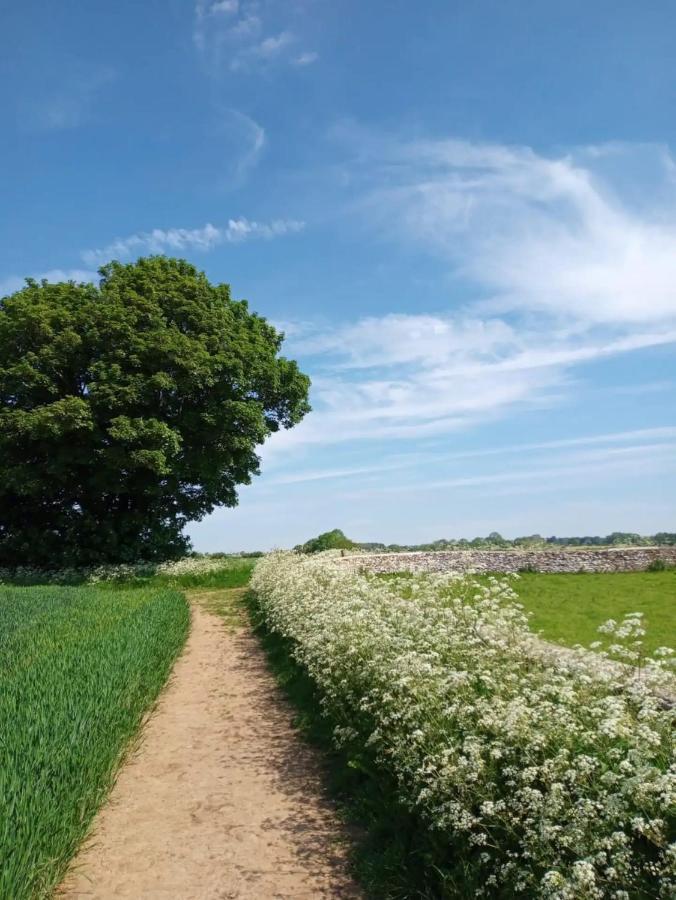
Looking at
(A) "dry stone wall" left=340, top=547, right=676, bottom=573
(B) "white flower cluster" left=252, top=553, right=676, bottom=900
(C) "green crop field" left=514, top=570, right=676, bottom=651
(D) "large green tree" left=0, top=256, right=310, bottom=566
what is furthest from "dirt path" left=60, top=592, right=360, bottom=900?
(A) "dry stone wall" left=340, top=547, right=676, bottom=573

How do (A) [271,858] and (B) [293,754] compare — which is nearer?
(A) [271,858]

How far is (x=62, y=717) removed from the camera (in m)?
6.79

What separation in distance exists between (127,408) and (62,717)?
2073 centimetres

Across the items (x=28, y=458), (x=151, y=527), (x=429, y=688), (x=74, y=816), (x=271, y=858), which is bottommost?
(x=271, y=858)

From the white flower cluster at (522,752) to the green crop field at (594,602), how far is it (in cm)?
330

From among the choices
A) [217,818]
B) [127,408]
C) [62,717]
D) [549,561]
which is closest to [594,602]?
[549,561]

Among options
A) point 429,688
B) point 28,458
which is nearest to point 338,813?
point 429,688

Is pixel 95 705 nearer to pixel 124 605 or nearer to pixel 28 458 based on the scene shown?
pixel 124 605

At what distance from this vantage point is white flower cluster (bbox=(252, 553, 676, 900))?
3936 millimetres

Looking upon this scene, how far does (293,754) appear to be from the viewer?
27.8 feet

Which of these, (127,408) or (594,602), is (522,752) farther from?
(127,408)

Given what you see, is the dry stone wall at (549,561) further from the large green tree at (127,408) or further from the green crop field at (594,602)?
the large green tree at (127,408)

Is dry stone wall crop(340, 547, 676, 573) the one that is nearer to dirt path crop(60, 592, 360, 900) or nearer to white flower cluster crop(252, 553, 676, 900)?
dirt path crop(60, 592, 360, 900)

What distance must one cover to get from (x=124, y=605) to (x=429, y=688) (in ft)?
42.3
